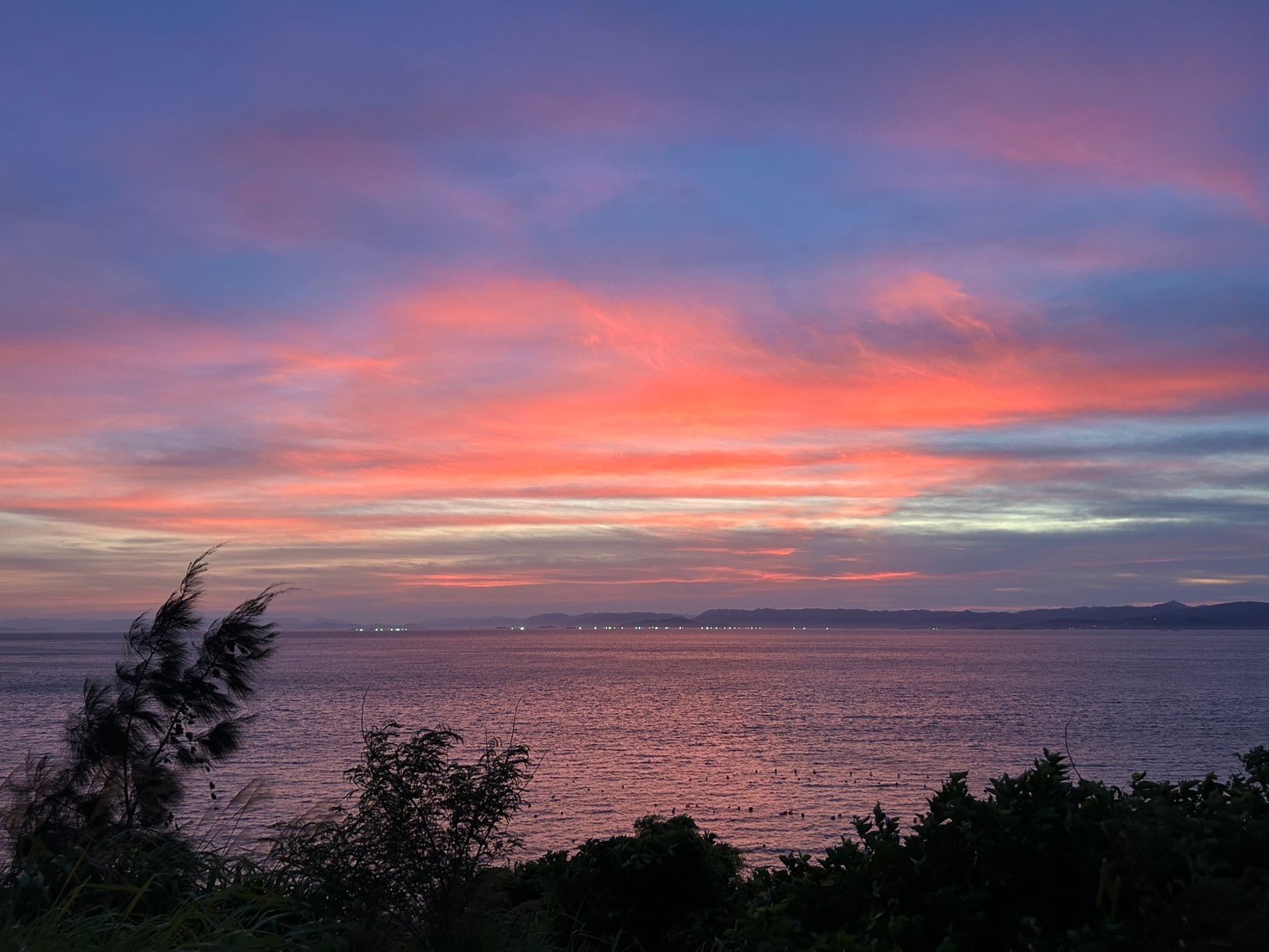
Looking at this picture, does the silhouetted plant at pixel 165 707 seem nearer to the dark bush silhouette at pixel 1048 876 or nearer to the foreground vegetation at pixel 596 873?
the foreground vegetation at pixel 596 873

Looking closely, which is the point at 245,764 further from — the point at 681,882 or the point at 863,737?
the point at 681,882

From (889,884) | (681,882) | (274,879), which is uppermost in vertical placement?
(889,884)

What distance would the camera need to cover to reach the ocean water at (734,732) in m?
47.5

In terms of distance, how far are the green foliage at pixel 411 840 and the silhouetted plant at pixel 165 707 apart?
4524 mm

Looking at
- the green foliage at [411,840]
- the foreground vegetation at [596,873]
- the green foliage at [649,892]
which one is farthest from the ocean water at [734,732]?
the green foliage at [649,892]

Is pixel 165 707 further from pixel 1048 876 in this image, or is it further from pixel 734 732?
pixel 734 732

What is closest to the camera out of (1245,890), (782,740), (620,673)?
(1245,890)

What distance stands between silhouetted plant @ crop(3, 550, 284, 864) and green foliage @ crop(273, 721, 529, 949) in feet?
14.8

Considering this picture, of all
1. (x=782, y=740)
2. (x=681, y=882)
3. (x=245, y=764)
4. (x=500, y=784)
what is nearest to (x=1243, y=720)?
(x=782, y=740)

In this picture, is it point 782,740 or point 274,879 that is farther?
point 782,740

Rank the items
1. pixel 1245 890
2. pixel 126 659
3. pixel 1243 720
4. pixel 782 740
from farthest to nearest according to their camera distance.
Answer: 1. pixel 1243 720
2. pixel 782 740
3. pixel 126 659
4. pixel 1245 890

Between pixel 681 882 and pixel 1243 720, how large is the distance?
84.4 metres

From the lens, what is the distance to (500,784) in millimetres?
11602

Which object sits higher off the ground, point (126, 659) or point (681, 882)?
point (126, 659)
